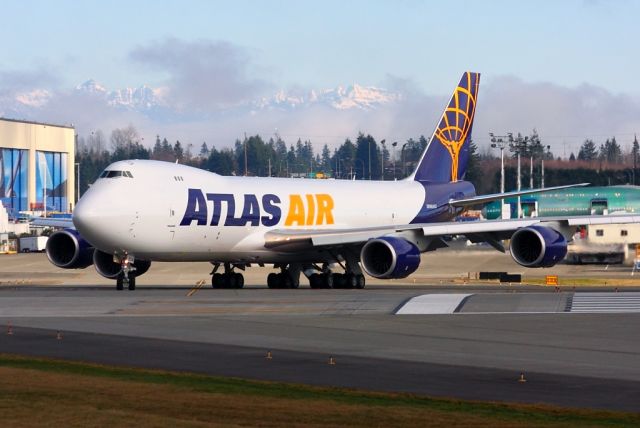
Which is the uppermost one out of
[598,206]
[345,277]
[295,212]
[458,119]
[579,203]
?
[458,119]

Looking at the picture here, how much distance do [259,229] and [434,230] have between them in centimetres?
691

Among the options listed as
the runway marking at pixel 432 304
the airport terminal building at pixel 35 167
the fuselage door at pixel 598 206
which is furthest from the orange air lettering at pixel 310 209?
the airport terminal building at pixel 35 167

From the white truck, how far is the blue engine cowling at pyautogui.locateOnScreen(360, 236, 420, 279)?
6465cm

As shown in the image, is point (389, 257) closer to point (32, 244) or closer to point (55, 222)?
point (55, 222)

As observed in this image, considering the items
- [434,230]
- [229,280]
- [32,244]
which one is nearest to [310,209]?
[229,280]

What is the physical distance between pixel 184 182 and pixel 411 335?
62.0 feet

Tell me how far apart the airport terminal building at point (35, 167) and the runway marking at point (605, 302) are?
338 ft

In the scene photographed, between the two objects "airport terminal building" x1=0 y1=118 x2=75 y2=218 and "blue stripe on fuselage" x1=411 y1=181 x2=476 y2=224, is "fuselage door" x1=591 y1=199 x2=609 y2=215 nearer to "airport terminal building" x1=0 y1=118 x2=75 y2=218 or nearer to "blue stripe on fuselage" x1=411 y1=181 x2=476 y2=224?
"airport terminal building" x1=0 y1=118 x2=75 y2=218

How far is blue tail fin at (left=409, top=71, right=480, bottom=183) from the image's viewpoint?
57625 mm

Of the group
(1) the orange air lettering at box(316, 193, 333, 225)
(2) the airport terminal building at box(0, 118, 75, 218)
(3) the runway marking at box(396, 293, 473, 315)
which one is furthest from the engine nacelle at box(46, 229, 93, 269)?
(2) the airport terminal building at box(0, 118, 75, 218)

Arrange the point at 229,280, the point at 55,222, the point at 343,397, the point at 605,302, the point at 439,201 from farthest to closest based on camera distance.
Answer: the point at 439,201 < the point at 55,222 < the point at 229,280 < the point at 605,302 < the point at 343,397

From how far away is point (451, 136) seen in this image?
190 feet

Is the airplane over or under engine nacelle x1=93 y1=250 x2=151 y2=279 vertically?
over

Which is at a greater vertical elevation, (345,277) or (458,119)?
(458,119)
